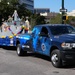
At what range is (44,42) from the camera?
1270cm

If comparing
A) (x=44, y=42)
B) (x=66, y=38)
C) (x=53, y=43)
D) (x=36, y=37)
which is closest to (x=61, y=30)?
(x=44, y=42)

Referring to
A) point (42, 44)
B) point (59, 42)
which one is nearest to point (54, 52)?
point (59, 42)

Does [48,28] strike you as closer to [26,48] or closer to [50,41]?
[50,41]

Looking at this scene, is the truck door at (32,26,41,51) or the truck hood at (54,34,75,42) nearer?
the truck hood at (54,34,75,42)

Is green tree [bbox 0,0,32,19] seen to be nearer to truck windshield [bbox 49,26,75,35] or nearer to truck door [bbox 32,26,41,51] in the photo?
truck door [bbox 32,26,41,51]

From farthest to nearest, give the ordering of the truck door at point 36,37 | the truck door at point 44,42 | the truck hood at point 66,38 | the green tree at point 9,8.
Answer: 1. the green tree at point 9,8
2. the truck door at point 36,37
3. the truck door at point 44,42
4. the truck hood at point 66,38

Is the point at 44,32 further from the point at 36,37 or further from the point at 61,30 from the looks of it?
the point at 61,30

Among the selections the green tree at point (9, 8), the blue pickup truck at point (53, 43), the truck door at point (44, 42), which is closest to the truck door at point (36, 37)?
the blue pickup truck at point (53, 43)

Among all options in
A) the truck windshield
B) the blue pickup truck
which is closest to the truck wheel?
the blue pickup truck

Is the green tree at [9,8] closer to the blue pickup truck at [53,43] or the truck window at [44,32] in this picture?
the blue pickup truck at [53,43]

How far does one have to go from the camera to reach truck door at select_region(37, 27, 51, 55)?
12.4 metres

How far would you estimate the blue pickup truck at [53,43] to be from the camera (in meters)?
11.0

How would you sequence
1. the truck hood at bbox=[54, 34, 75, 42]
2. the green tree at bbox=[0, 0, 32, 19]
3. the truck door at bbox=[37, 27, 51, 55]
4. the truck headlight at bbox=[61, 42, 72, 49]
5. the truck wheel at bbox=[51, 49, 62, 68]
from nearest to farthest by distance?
the truck headlight at bbox=[61, 42, 72, 49], the truck hood at bbox=[54, 34, 75, 42], the truck wheel at bbox=[51, 49, 62, 68], the truck door at bbox=[37, 27, 51, 55], the green tree at bbox=[0, 0, 32, 19]

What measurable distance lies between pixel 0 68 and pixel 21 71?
115 centimetres
